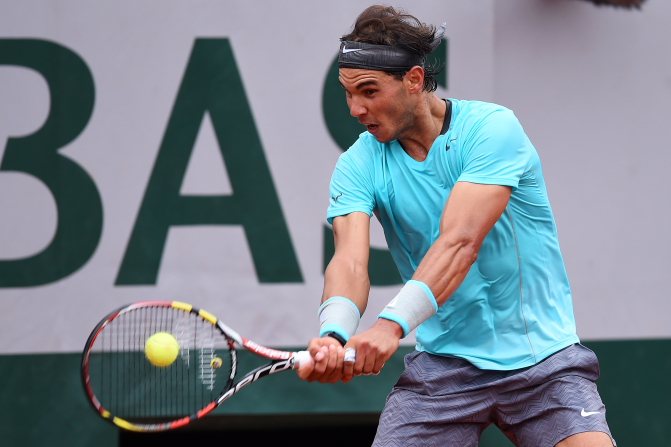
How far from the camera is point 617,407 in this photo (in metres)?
3.92

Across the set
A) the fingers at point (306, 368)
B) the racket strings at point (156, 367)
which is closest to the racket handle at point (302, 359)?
the fingers at point (306, 368)

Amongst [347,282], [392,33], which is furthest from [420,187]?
[392,33]

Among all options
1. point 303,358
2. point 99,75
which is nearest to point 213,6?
point 99,75

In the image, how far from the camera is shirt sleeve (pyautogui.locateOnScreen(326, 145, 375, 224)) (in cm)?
221

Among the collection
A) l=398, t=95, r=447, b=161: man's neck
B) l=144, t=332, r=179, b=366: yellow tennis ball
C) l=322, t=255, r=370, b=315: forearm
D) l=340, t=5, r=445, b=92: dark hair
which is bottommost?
l=144, t=332, r=179, b=366: yellow tennis ball

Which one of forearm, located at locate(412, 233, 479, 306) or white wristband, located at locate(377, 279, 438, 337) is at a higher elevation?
forearm, located at locate(412, 233, 479, 306)

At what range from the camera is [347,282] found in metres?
2.09

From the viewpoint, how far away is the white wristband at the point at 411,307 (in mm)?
1860

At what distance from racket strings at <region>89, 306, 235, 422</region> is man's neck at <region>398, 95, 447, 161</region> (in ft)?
2.77

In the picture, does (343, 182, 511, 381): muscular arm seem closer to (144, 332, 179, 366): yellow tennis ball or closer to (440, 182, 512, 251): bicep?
(440, 182, 512, 251): bicep

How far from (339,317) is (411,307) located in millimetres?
213

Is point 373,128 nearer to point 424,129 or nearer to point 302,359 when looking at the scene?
point 424,129

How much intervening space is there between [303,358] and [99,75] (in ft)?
7.85

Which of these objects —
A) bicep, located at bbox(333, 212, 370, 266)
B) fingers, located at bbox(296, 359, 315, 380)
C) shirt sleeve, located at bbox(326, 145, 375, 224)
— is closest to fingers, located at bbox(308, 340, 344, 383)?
fingers, located at bbox(296, 359, 315, 380)
